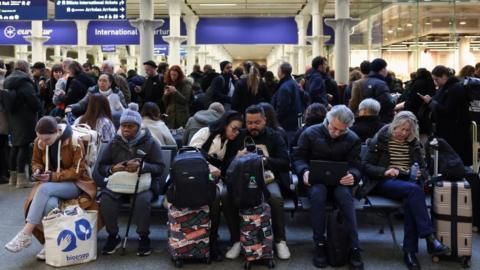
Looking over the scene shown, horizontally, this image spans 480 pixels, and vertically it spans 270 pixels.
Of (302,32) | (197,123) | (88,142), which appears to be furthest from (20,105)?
(302,32)

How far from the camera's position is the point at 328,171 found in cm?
501

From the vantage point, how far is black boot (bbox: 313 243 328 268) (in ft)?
15.6

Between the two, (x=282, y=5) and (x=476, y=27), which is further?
(x=282, y=5)

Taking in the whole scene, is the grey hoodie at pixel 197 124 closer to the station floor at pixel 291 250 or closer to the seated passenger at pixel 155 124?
the seated passenger at pixel 155 124

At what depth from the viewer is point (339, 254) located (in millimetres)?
4758

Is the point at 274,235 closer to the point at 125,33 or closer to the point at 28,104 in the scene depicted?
the point at 28,104

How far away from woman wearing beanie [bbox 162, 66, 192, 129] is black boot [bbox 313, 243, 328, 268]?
146 inches

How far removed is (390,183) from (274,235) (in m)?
1.17

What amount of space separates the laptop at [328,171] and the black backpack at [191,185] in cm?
93

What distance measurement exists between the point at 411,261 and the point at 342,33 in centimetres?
856

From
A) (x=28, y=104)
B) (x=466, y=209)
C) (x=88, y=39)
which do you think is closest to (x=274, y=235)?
(x=466, y=209)

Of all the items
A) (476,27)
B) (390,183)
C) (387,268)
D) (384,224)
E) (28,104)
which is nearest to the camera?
(387,268)

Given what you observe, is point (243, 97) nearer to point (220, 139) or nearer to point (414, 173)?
point (220, 139)

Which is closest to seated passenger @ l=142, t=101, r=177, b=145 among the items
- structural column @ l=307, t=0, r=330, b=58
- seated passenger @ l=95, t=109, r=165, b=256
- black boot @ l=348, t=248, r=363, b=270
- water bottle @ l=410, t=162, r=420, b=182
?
seated passenger @ l=95, t=109, r=165, b=256
